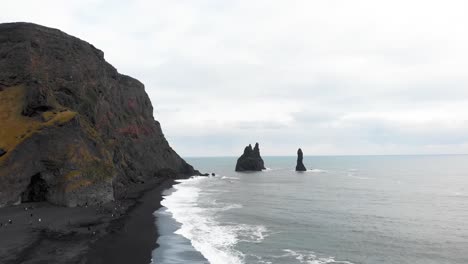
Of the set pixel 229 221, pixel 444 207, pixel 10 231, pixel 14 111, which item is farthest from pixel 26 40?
pixel 444 207

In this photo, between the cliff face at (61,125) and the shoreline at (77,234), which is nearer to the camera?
the shoreline at (77,234)

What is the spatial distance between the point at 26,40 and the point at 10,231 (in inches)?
2372

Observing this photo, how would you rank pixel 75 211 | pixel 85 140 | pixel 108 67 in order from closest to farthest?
pixel 75 211, pixel 85 140, pixel 108 67

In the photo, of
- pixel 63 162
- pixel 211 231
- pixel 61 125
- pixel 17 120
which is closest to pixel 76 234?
pixel 211 231

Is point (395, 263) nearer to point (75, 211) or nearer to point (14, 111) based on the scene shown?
point (75, 211)

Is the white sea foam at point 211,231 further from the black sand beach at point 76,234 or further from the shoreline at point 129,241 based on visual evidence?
the black sand beach at point 76,234

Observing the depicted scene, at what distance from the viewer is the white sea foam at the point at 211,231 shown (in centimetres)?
3953

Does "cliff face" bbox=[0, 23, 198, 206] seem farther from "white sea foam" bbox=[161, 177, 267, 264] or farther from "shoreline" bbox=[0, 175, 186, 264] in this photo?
"white sea foam" bbox=[161, 177, 267, 264]

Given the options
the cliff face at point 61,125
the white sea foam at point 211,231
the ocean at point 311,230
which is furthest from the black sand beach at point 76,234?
the white sea foam at point 211,231

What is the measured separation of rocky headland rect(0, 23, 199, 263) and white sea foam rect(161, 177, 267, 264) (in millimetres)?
4990

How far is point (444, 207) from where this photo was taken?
75.5 meters

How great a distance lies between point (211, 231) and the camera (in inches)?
1987

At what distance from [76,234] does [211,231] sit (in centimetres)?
1700

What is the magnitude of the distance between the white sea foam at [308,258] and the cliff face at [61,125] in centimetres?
3898
